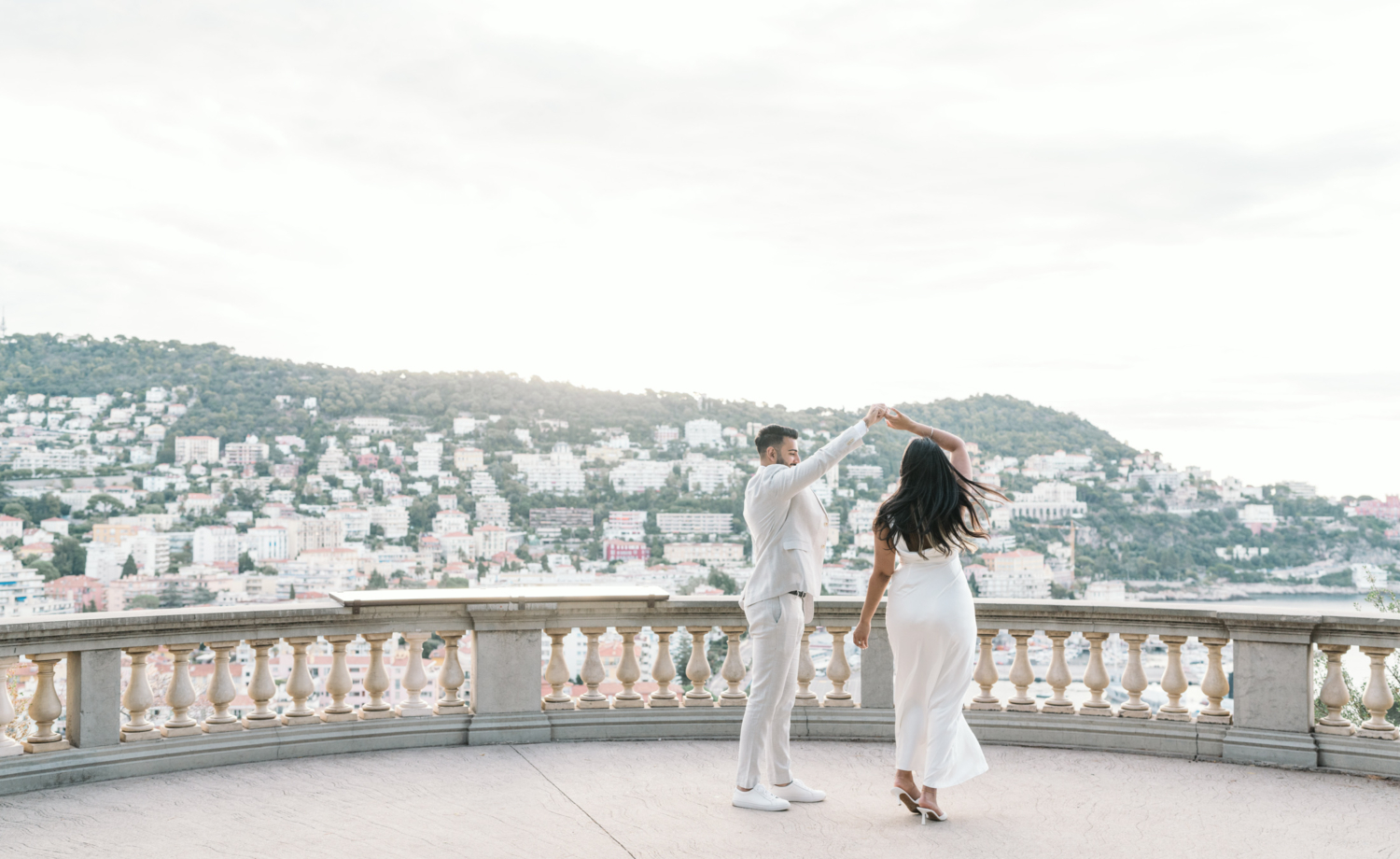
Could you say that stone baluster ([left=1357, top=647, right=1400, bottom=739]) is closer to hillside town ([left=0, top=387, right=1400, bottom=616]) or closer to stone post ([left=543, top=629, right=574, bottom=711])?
stone post ([left=543, top=629, right=574, bottom=711])

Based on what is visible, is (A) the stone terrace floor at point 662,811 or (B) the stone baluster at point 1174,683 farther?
(B) the stone baluster at point 1174,683

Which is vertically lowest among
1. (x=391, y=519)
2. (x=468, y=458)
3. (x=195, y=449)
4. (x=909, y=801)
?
(x=391, y=519)

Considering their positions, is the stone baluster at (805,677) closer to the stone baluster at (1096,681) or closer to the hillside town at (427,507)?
the stone baluster at (1096,681)

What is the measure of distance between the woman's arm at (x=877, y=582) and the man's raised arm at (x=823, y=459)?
17.1 inches

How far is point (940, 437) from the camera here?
4645 mm

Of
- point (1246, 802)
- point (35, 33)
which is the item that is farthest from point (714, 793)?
point (35, 33)

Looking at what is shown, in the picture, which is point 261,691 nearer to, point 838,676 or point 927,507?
point 838,676

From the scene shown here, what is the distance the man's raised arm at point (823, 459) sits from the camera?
420cm

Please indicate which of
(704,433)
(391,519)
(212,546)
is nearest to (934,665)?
(704,433)

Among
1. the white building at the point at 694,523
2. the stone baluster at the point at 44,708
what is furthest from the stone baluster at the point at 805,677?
the white building at the point at 694,523

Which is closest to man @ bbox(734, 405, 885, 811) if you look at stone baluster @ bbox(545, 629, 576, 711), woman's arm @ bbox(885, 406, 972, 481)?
woman's arm @ bbox(885, 406, 972, 481)

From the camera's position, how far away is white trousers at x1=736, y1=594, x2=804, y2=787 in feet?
14.7

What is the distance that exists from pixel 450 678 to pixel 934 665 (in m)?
2.95

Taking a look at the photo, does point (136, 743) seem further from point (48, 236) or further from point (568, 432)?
point (48, 236)
